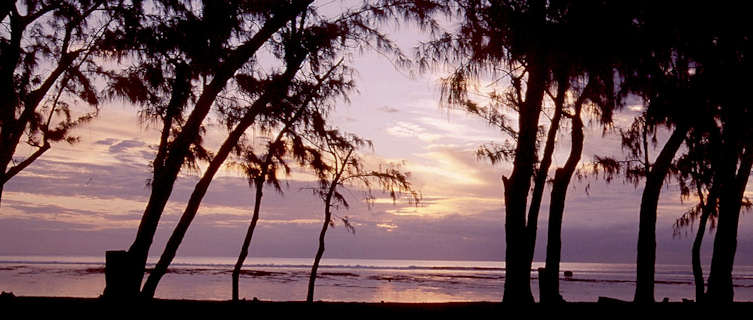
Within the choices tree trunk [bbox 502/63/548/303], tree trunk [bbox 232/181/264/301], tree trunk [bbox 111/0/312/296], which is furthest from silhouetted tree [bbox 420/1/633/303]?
tree trunk [bbox 232/181/264/301]

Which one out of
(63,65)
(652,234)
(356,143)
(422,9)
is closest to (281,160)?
(356,143)

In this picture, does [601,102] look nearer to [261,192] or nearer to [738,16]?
[738,16]

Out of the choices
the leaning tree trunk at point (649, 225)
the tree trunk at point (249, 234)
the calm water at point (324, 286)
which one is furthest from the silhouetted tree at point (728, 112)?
the calm water at point (324, 286)

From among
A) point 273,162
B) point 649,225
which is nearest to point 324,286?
point 273,162

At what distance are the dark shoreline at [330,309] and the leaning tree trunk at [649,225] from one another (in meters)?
4.42

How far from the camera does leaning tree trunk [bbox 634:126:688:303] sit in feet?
34.7

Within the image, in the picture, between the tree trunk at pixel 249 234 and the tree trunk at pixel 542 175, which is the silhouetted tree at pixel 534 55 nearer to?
the tree trunk at pixel 542 175

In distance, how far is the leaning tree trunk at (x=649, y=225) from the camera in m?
10.6

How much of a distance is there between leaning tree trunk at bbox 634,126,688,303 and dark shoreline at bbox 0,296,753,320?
4.42 meters

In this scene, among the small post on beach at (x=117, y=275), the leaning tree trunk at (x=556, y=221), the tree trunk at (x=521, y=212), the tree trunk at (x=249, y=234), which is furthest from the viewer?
the tree trunk at (x=249, y=234)

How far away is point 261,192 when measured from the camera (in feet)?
57.1

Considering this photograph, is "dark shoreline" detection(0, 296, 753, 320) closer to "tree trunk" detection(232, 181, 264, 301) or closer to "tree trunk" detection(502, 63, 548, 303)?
"tree trunk" detection(502, 63, 548, 303)

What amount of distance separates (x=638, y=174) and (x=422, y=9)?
890cm

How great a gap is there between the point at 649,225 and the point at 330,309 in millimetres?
7133
